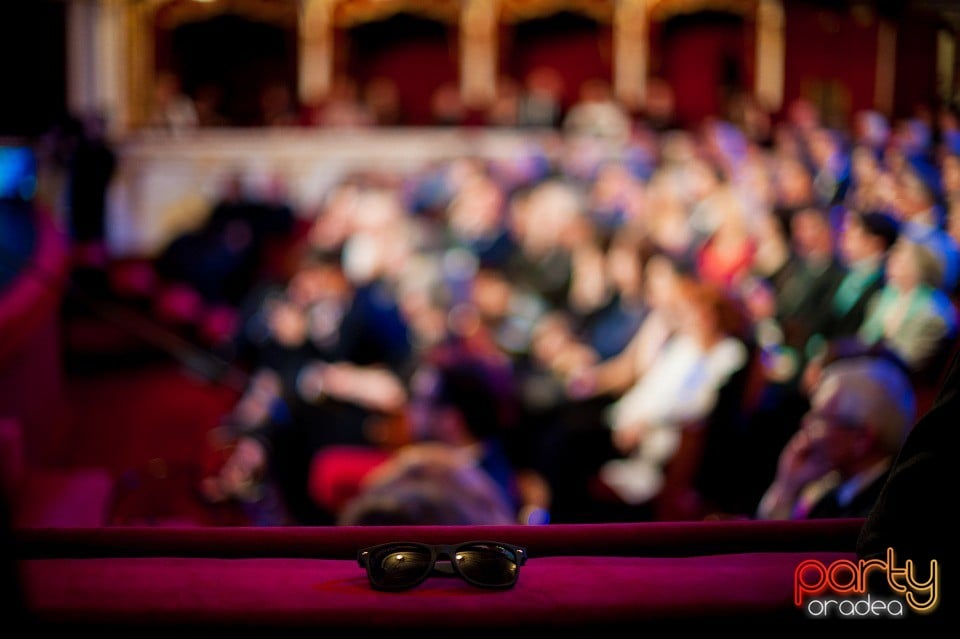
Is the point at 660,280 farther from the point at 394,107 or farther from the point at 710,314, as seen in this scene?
the point at 394,107

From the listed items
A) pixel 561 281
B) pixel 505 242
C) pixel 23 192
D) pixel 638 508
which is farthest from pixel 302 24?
pixel 638 508

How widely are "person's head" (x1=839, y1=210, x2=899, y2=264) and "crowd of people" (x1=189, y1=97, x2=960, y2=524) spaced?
0.01 m

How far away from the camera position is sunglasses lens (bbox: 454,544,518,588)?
1.08 meters

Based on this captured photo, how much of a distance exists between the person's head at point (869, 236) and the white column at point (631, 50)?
6.92 metres

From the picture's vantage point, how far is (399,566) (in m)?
1.10

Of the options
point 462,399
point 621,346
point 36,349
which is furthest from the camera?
point 621,346

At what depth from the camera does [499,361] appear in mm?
3727

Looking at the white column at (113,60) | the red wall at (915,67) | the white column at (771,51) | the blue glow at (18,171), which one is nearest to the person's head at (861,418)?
the red wall at (915,67)

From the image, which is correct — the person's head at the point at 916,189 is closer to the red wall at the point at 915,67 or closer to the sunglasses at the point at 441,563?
the red wall at the point at 915,67

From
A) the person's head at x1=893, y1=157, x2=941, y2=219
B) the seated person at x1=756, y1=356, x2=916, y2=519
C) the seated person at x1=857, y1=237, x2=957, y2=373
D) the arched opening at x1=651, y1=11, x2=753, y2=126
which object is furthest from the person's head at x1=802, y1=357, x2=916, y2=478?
the arched opening at x1=651, y1=11, x2=753, y2=126

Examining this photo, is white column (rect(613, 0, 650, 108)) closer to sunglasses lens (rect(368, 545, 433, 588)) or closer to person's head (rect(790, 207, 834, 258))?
person's head (rect(790, 207, 834, 258))

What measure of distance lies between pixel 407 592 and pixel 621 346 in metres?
3.44

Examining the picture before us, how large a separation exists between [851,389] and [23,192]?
6.95 meters

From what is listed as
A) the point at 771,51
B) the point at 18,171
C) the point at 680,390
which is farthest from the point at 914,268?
the point at 771,51
